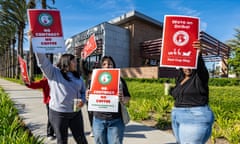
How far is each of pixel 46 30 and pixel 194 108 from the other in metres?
2.05

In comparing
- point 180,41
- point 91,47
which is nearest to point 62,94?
point 180,41

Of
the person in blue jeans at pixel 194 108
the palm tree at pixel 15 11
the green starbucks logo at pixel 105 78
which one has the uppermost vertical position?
the palm tree at pixel 15 11

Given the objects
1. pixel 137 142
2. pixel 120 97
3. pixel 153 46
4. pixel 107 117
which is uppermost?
pixel 153 46

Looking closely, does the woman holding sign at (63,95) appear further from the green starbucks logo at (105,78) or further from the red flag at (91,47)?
the red flag at (91,47)

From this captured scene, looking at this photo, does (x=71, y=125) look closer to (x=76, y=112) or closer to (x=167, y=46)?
(x=76, y=112)

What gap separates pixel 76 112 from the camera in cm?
325

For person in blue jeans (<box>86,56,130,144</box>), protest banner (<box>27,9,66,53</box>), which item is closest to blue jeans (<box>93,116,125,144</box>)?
person in blue jeans (<box>86,56,130,144</box>)

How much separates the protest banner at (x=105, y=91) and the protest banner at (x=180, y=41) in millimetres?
629

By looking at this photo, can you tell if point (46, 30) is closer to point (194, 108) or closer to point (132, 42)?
point (194, 108)

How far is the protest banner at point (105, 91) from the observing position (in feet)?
9.10

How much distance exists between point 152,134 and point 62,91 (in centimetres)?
292

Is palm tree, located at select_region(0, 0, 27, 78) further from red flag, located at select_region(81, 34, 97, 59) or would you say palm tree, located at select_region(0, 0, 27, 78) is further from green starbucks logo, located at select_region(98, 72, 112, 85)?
green starbucks logo, located at select_region(98, 72, 112, 85)

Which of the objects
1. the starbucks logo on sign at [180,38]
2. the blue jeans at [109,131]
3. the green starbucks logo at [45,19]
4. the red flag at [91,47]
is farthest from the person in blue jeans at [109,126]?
the red flag at [91,47]

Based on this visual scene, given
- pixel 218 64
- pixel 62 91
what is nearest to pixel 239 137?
pixel 62 91
